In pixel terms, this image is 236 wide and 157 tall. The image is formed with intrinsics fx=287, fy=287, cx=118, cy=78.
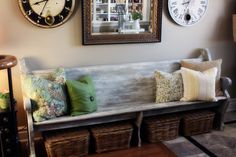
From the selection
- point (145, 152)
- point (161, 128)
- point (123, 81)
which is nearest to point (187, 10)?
point (123, 81)

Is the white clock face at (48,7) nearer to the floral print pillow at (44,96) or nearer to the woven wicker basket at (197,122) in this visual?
the floral print pillow at (44,96)

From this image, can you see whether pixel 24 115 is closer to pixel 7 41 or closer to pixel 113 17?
pixel 7 41

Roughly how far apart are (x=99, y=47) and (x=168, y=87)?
864 mm

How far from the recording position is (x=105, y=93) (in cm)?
313

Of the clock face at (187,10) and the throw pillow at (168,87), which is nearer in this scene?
the throw pillow at (168,87)

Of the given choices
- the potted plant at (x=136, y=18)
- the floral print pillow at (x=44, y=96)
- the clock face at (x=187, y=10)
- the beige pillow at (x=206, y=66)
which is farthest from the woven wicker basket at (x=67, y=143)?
the clock face at (x=187, y=10)

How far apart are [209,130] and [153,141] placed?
2.40 ft

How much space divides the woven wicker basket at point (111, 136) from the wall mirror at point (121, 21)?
0.91 meters

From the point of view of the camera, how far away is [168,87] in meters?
3.09

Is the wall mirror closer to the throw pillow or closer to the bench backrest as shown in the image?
the bench backrest

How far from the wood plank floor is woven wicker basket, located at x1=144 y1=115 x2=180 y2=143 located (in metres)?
0.11

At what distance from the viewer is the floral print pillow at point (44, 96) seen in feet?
8.50

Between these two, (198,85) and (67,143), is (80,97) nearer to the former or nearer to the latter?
(67,143)

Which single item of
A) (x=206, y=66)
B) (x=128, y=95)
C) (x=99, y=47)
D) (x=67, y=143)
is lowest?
(x=67, y=143)
